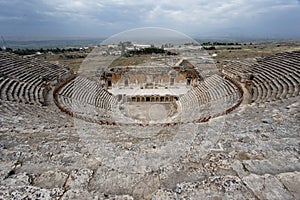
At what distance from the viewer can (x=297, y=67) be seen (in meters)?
12.9

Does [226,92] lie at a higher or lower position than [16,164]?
lower

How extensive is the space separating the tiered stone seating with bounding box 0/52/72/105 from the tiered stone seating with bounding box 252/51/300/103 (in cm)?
1267

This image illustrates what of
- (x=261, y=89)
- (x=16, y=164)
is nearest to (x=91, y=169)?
(x=16, y=164)

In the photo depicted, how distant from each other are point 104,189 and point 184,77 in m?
25.2

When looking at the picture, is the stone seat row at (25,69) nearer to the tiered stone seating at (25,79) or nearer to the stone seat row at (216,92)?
the tiered stone seating at (25,79)

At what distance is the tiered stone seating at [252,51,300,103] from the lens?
10280mm

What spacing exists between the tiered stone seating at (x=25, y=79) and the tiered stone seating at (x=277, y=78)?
12.7 meters

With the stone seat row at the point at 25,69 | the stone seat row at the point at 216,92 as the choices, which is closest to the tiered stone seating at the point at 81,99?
the stone seat row at the point at 25,69

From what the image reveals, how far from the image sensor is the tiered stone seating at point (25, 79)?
10484 millimetres

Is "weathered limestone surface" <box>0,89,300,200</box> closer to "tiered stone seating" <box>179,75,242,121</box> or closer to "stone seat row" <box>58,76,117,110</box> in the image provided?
"tiered stone seating" <box>179,75,242,121</box>

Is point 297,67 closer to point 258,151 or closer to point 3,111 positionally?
point 258,151

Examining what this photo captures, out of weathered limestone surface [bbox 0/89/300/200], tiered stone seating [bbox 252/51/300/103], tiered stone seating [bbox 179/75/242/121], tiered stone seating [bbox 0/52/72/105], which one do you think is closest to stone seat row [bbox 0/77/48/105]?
tiered stone seating [bbox 0/52/72/105]

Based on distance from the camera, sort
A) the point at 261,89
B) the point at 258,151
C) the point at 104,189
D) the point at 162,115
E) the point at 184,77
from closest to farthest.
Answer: the point at 104,189
the point at 258,151
the point at 261,89
the point at 162,115
the point at 184,77

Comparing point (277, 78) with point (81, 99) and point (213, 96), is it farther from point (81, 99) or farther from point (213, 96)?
point (81, 99)
